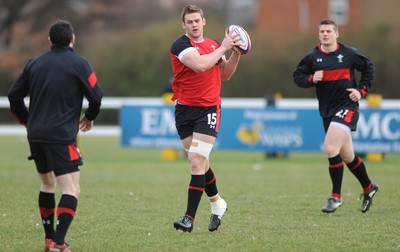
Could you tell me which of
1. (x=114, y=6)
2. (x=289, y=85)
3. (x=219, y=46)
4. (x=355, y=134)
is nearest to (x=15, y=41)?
(x=114, y=6)

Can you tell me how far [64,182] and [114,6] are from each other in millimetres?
44737

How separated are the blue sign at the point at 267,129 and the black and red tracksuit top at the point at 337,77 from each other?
23.6 ft

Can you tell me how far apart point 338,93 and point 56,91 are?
4.30m

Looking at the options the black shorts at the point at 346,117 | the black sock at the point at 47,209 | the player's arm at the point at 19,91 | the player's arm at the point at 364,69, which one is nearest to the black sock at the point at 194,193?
the black sock at the point at 47,209

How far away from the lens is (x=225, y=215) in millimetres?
9039

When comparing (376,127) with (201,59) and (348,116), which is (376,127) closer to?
(348,116)

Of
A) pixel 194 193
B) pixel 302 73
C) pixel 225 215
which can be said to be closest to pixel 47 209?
pixel 194 193

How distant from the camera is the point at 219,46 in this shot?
797 cm

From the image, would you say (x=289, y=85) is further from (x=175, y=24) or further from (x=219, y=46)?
(x=219, y=46)

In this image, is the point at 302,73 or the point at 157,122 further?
the point at 157,122

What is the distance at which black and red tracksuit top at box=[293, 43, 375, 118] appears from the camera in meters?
9.63

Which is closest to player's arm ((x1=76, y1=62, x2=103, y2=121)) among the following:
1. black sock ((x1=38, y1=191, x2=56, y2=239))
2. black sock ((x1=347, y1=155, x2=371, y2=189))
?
black sock ((x1=38, y1=191, x2=56, y2=239))

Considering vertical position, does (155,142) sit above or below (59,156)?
below

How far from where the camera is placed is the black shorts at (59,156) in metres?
6.49
